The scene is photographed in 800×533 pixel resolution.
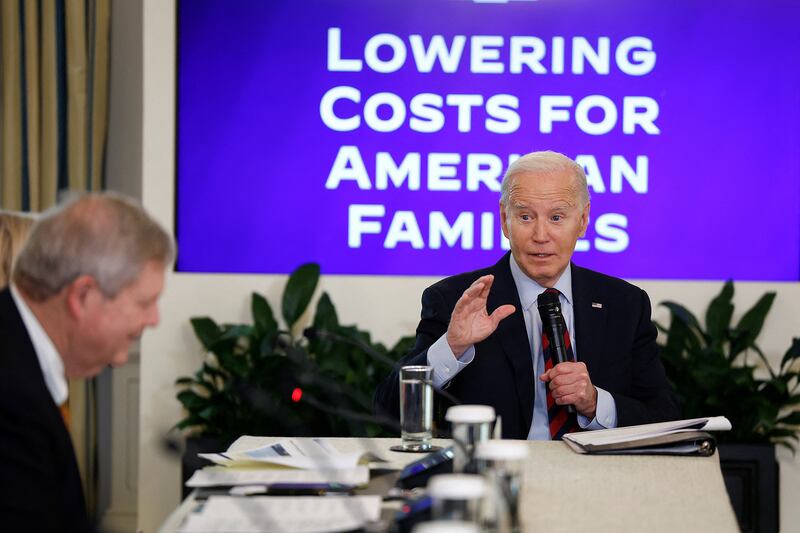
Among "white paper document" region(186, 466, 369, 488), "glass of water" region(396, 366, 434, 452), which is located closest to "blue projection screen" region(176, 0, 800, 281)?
"glass of water" region(396, 366, 434, 452)

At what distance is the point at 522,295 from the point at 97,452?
2.85 m

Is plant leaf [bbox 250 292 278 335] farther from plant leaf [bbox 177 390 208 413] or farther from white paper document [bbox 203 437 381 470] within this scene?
white paper document [bbox 203 437 381 470]

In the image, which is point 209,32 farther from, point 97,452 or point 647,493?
point 647,493

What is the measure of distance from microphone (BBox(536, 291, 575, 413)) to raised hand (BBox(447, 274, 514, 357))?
0.28ft

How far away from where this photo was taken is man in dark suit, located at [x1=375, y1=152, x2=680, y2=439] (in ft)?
9.07

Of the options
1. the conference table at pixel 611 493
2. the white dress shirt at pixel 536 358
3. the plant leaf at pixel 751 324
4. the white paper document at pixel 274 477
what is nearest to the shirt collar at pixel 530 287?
the white dress shirt at pixel 536 358

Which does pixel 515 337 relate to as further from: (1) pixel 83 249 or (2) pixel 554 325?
(1) pixel 83 249

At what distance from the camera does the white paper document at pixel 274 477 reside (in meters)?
1.89

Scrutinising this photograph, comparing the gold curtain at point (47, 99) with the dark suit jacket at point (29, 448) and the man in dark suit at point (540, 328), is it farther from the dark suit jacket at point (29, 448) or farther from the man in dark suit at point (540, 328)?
the dark suit jacket at point (29, 448)

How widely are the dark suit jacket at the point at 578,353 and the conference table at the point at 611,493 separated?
37 centimetres

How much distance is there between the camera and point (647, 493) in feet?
6.35

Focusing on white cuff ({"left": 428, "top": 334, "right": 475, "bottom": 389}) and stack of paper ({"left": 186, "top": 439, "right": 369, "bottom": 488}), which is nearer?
stack of paper ({"left": 186, "top": 439, "right": 369, "bottom": 488})

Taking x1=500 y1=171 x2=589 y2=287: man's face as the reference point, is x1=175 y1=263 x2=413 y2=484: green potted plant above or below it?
below

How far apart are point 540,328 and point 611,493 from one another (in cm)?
97
